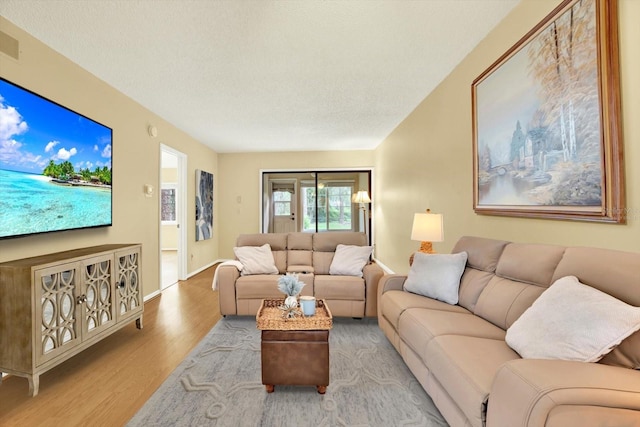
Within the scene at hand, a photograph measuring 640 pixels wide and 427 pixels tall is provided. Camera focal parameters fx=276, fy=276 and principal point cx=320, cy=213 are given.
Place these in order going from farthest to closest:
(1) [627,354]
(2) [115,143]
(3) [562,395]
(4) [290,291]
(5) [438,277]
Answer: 1. (2) [115,143]
2. (5) [438,277]
3. (4) [290,291]
4. (1) [627,354]
5. (3) [562,395]

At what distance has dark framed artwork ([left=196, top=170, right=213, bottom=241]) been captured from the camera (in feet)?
17.1

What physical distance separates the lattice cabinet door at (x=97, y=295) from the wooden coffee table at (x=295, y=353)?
4.79 ft

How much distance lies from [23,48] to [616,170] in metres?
3.88

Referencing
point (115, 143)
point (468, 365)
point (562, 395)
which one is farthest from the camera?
point (115, 143)

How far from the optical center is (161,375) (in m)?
2.01

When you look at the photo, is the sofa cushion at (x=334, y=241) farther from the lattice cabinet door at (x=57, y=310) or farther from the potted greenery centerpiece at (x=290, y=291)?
the lattice cabinet door at (x=57, y=310)

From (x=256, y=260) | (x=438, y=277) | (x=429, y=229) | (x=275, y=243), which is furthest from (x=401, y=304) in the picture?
(x=275, y=243)

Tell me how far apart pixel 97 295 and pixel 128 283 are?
387 millimetres

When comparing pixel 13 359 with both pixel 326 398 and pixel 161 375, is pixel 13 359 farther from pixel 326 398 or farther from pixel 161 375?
pixel 326 398

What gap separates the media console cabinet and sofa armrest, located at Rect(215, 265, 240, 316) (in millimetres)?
886

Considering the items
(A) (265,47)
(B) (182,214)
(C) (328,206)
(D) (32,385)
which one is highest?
(A) (265,47)

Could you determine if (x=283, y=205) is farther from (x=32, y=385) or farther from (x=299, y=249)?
(x=32, y=385)

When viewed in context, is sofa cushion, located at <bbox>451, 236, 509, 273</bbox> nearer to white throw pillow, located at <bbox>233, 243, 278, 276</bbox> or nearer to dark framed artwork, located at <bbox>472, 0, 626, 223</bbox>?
dark framed artwork, located at <bbox>472, 0, 626, 223</bbox>

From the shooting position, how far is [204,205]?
5520mm
